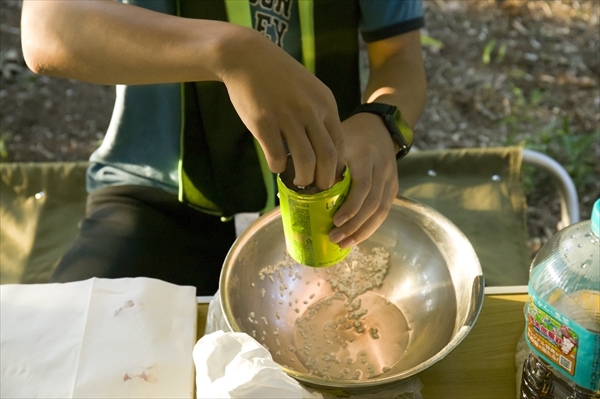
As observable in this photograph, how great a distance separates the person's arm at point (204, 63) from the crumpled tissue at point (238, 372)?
0.17 metres

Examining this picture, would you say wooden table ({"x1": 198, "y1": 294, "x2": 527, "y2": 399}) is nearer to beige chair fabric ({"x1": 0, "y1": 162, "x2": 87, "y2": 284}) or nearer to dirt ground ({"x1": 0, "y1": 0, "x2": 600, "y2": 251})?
beige chair fabric ({"x1": 0, "y1": 162, "x2": 87, "y2": 284})

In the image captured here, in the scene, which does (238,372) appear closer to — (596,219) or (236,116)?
(596,219)

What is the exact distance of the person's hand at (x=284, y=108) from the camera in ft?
1.94

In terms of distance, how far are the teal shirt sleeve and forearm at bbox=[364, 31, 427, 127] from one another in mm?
21

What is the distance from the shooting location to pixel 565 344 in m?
0.57

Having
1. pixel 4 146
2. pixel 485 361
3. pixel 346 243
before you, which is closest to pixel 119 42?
pixel 346 243

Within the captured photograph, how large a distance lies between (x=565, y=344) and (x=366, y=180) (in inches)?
10.5

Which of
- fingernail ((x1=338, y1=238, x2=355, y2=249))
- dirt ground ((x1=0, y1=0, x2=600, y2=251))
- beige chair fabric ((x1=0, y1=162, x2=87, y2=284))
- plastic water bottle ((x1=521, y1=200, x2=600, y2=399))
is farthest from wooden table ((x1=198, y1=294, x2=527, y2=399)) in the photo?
dirt ground ((x1=0, y1=0, x2=600, y2=251))

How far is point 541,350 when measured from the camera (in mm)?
603

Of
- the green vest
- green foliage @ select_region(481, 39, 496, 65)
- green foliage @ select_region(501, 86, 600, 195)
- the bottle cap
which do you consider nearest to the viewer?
the bottle cap

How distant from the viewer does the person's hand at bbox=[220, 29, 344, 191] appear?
0.59 metres

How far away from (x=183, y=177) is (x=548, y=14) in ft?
5.38

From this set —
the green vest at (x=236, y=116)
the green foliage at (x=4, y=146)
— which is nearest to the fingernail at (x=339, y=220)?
the green vest at (x=236, y=116)

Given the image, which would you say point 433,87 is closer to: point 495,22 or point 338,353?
point 495,22
